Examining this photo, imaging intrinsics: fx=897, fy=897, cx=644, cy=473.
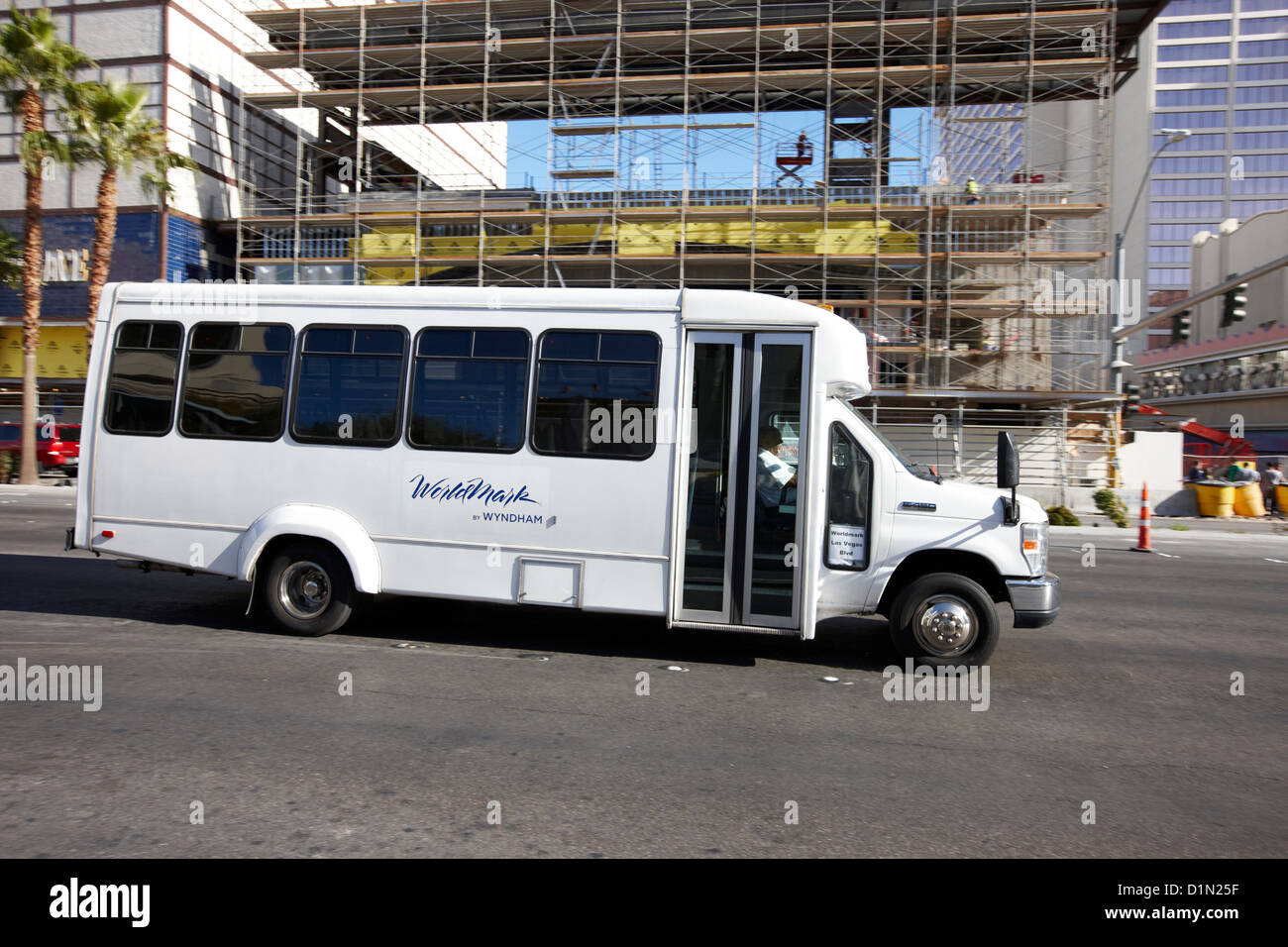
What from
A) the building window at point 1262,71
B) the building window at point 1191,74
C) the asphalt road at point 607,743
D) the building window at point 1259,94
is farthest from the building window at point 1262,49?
the asphalt road at point 607,743

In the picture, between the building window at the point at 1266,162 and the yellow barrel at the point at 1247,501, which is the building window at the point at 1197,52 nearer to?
the building window at the point at 1266,162

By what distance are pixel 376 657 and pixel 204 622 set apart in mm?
2119

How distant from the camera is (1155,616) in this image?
Result: 9438mm

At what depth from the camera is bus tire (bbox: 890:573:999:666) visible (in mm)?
6684

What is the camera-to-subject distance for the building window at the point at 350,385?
7418 mm

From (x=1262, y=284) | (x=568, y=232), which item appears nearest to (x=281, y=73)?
(x=568, y=232)

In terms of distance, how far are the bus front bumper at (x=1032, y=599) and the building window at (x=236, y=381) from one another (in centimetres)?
604

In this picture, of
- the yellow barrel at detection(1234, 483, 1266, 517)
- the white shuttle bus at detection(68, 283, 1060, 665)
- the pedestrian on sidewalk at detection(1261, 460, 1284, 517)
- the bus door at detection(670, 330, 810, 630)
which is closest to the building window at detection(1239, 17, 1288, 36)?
the pedestrian on sidewalk at detection(1261, 460, 1284, 517)

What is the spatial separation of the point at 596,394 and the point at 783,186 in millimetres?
23582

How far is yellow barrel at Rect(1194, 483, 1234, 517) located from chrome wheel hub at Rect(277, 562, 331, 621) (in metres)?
23.0

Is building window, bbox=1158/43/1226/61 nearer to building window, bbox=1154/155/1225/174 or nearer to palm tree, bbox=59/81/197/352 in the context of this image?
building window, bbox=1154/155/1225/174

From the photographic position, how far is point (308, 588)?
7555mm

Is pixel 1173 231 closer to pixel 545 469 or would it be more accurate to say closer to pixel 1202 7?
pixel 1202 7

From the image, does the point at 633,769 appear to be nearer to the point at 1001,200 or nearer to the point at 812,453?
the point at 812,453
